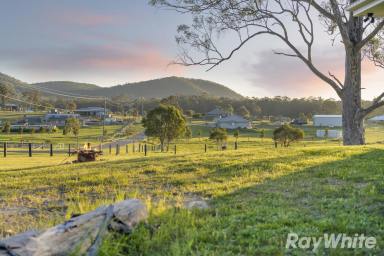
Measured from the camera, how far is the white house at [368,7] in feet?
25.6

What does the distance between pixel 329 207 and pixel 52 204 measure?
3.92 m

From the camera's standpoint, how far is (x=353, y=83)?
1920cm

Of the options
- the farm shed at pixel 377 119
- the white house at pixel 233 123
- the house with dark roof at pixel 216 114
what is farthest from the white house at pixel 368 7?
the house with dark roof at pixel 216 114

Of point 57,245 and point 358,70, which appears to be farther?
point 358,70

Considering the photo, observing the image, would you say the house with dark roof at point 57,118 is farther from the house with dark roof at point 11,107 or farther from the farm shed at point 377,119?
the farm shed at point 377,119

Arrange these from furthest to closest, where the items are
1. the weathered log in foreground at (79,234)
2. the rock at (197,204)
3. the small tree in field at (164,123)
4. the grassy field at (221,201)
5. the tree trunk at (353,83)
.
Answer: the small tree in field at (164,123), the tree trunk at (353,83), the rock at (197,204), the grassy field at (221,201), the weathered log in foreground at (79,234)

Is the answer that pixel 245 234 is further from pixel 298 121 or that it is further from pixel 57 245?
pixel 298 121

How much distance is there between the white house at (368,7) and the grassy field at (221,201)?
10.0ft

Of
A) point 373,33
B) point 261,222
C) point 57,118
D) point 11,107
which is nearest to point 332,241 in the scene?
point 261,222

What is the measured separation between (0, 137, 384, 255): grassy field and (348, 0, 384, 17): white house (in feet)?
10.0

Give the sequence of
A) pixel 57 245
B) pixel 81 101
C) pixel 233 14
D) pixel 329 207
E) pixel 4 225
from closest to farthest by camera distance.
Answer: pixel 57 245, pixel 4 225, pixel 329 207, pixel 233 14, pixel 81 101

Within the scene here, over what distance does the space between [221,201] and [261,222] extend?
52.4 inches

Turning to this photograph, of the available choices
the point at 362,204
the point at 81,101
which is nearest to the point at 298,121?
the point at 81,101

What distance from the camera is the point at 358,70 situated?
19250 mm
